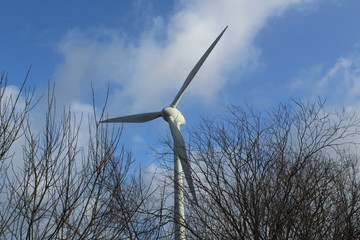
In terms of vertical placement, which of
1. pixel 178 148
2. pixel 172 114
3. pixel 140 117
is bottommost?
pixel 178 148

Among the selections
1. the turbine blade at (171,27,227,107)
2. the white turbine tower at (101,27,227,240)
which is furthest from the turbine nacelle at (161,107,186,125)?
the turbine blade at (171,27,227,107)

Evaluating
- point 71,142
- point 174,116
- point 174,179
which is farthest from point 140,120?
point 71,142

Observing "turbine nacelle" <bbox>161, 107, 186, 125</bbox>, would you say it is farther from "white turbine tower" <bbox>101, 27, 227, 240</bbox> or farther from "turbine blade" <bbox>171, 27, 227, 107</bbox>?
"turbine blade" <bbox>171, 27, 227, 107</bbox>

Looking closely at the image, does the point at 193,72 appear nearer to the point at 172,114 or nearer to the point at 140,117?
the point at 172,114

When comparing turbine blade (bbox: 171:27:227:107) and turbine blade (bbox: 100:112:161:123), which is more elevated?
turbine blade (bbox: 171:27:227:107)

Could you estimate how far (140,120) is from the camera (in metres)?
14.5

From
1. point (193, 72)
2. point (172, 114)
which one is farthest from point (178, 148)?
point (172, 114)

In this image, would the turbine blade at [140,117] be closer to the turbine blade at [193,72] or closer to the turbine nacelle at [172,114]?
the turbine nacelle at [172,114]

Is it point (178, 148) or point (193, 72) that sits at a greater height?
point (193, 72)

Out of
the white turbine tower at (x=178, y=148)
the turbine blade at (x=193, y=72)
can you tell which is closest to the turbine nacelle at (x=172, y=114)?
the white turbine tower at (x=178, y=148)

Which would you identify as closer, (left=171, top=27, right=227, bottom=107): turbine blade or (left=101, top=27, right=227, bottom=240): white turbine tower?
(left=101, top=27, right=227, bottom=240): white turbine tower

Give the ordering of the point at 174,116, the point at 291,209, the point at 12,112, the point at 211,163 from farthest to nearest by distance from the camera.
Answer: the point at 174,116 < the point at 211,163 < the point at 291,209 < the point at 12,112

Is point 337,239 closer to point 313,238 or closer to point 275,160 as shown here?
point 313,238

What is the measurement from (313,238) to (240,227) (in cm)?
112
